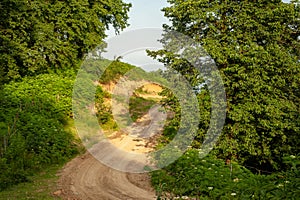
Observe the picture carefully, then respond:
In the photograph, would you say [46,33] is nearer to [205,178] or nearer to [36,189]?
[36,189]

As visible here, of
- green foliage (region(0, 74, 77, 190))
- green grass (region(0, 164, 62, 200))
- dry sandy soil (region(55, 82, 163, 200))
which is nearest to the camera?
green grass (region(0, 164, 62, 200))

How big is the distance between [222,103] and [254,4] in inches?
197

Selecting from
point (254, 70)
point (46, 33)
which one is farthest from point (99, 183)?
point (46, 33)

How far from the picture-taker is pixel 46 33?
2120cm

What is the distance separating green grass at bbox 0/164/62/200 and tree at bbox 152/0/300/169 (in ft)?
21.9

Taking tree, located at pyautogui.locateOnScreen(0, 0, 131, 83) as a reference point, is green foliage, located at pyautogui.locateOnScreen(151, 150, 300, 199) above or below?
below

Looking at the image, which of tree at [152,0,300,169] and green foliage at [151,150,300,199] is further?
tree at [152,0,300,169]

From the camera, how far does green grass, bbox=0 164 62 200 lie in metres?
9.39

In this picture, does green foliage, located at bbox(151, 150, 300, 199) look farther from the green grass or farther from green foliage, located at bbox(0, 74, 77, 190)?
green foliage, located at bbox(0, 74, 77, 190)

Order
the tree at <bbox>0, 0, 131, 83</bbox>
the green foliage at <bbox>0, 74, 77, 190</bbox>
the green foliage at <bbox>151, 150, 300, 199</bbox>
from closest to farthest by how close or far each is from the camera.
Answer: the green foliage at <bbox>151, 150, 300, 199</bbox> → the green foliage at <bbox>0, 74, 77, 190</bbox> → the tree at <bbox>0, 0, 131, 83</bbox>

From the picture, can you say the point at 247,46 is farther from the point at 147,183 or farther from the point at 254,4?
the point at 147,183

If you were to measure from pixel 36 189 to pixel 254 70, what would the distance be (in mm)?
9867

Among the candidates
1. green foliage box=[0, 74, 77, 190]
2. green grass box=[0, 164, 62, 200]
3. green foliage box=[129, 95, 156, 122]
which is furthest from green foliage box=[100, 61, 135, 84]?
green grass box=[0, 164, 62, 200]

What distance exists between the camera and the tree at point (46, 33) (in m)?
19.3
